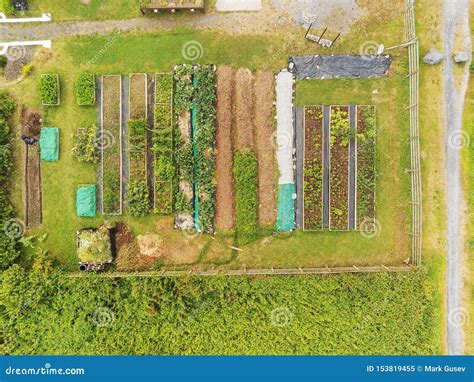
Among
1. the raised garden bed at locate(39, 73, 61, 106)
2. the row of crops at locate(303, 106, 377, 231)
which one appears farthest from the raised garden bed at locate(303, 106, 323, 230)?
the raised garden bed at locate(39, 73, 61, 106)

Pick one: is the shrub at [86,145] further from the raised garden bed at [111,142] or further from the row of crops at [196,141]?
the row of crops at [196,141]

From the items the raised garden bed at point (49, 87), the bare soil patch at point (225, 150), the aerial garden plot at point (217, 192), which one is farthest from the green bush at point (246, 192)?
the raised garden bed at point (49, 87)

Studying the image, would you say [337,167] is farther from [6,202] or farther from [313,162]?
[6,202]

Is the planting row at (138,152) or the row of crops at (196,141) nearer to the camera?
the row of crops at (196,141)

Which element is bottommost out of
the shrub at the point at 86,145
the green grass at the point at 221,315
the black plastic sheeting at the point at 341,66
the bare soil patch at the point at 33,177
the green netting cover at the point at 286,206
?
the green grass at the point at 221,315

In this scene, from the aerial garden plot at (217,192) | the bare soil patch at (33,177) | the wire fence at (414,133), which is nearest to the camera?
the wire fence at (414,133)

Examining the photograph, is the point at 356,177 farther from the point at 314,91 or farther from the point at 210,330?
the point at 210,330

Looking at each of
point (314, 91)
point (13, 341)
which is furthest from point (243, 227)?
point (13, 341)

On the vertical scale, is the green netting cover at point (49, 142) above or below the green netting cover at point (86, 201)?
above
